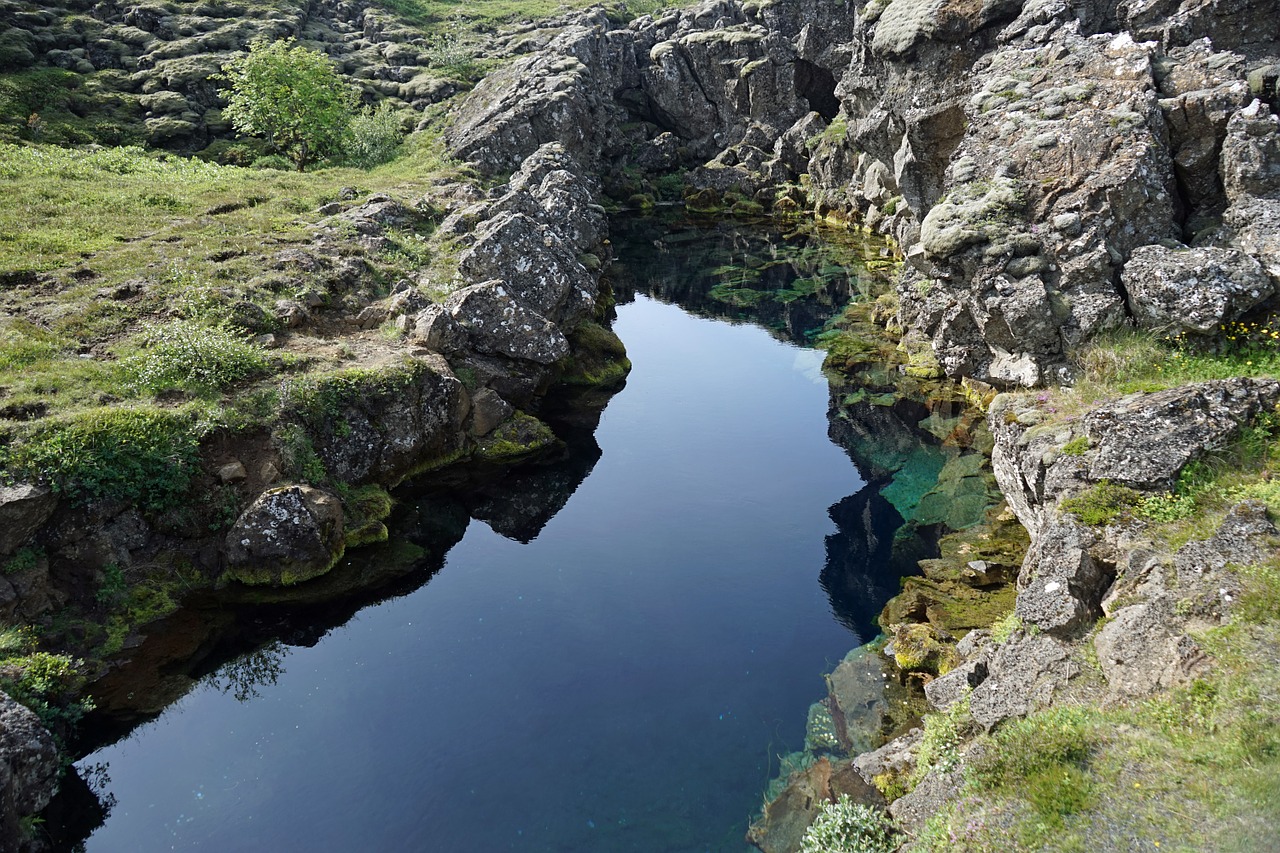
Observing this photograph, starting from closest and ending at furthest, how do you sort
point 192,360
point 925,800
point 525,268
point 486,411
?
point 925,800
point 192,360
point 486,411
point 525,268

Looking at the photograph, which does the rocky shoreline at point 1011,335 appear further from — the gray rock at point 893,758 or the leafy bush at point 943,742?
the leafy bush at point 943,742

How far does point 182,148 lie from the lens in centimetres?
6144

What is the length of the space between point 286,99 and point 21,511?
49.6m

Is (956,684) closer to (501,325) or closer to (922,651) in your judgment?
(922,651)

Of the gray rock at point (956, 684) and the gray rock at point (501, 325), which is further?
the gray rock at point (501, 325)

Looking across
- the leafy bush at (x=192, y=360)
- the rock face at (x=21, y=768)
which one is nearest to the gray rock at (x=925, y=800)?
the rock face at (x=21, y=768)

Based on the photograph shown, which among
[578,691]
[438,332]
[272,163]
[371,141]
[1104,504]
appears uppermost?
[371,141]

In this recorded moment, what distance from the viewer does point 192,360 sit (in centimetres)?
2412

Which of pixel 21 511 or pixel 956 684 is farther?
pixel 21 511

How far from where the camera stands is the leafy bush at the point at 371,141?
2506 inches

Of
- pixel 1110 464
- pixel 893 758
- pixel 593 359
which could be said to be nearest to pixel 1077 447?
pixel 1110 464

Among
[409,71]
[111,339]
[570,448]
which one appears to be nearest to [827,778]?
[570,448]

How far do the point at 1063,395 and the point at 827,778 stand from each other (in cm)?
1399

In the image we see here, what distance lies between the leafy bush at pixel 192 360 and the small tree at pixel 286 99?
1513 inches
